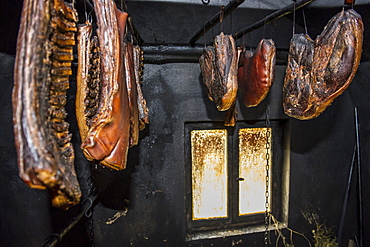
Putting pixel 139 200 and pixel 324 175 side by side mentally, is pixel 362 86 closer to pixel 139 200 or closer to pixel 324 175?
pixel 324 175

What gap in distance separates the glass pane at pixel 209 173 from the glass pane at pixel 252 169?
0.23 m

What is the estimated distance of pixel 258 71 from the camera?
1.62 m

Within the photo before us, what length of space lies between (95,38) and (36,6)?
0.41 m

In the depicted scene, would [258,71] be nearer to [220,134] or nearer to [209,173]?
[220,134]

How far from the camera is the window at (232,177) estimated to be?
2932mm

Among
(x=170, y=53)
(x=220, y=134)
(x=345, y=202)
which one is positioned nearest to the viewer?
(x=170, y=53)

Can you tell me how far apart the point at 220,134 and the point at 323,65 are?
1.64m

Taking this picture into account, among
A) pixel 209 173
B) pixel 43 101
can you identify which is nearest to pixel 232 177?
pixel 209 173

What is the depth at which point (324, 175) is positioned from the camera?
10.3 feet

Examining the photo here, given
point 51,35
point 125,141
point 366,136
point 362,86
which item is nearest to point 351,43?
point 125,141

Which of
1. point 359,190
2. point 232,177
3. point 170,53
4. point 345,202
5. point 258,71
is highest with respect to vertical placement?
point 170,53

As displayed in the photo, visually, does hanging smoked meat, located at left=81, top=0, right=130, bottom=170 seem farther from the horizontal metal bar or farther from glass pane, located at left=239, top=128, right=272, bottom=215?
glass pane, located at left=239, top=128, right=272, bottom=215

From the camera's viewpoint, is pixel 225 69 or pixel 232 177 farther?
pixel 232 177

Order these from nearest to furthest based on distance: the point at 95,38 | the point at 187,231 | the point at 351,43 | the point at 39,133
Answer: the point at 39,133, the point at 95,38, the point at 351,43, the point at 187,231
